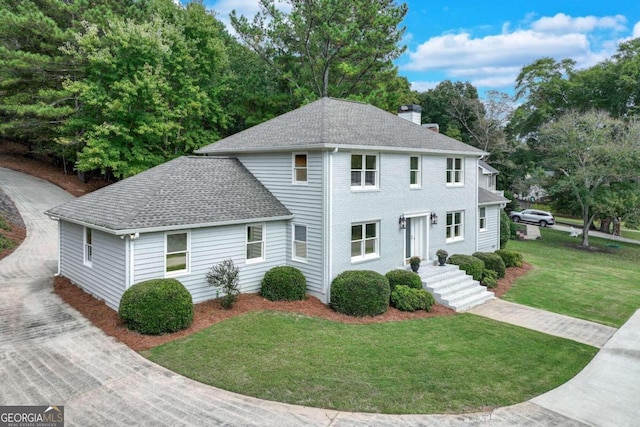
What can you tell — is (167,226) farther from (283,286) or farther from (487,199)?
(487,199)

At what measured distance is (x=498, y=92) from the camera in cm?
4541

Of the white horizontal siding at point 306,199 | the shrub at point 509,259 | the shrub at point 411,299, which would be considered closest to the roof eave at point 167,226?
the white horizontal siding at point 306,199

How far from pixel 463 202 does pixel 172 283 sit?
14.2 meters

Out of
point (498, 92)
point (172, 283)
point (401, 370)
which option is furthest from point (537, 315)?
point (498, 92)

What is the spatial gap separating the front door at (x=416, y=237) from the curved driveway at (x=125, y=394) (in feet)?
26.3

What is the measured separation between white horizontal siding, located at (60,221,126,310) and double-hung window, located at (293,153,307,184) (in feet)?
20.0

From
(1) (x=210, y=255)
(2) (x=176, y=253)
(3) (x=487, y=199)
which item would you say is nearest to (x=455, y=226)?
(3) (x=487, y=199)

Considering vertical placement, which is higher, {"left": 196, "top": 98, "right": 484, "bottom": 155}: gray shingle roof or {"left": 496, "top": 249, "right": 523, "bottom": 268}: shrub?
{"left": 196, "top": 98, "right": 484, "bottom": 155}: gray shingle roof

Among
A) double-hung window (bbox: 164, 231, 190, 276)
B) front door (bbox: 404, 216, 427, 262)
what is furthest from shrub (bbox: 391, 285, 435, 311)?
double-hung window (bbox: 164, 231, 190, 276)

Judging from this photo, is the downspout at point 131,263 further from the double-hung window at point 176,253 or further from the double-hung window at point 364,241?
the double-hung window at point 364,241

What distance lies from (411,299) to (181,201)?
328 inches

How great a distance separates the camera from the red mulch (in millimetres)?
10227

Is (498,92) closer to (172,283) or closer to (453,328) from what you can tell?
(453,328)

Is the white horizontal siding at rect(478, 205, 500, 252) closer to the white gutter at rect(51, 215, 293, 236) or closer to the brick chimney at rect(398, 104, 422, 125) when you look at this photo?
the brick chimney at rect(398, 104, 422, 125)
